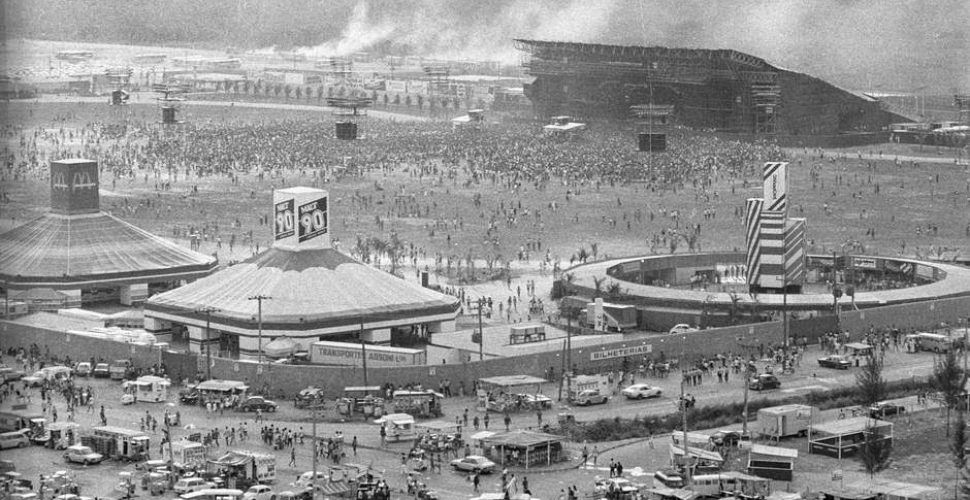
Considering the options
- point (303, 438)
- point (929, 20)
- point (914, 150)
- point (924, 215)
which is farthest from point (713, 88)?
point (303, 438)

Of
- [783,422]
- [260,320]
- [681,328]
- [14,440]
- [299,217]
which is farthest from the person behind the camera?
[681,328]

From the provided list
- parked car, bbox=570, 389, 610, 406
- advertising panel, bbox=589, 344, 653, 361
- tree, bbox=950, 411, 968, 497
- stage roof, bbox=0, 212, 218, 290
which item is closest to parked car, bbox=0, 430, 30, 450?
parked car, bbox=570, 389, 610, 406

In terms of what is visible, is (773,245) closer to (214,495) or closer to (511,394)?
(511,394)

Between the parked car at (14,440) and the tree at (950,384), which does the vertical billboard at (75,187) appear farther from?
the tree at (950,384)

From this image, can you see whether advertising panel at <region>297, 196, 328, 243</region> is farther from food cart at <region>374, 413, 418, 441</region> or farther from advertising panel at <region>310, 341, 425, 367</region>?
food cart at <region>374, 413, 418, 441</region>

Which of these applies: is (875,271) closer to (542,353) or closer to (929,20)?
(542,353)

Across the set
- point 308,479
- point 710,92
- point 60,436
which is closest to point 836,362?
point 308,479
